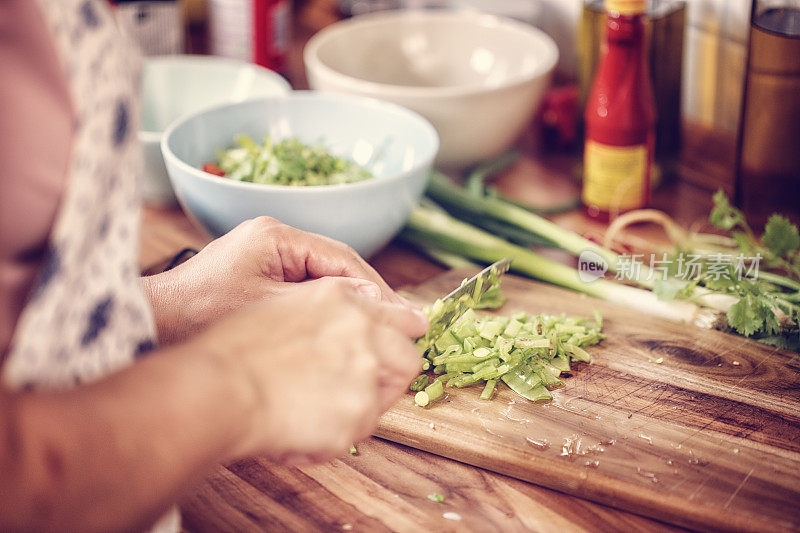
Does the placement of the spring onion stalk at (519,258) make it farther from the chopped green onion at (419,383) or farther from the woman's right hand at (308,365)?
the woman's right hand at (308,365)

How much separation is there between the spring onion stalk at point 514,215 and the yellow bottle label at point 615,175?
0.33 ft

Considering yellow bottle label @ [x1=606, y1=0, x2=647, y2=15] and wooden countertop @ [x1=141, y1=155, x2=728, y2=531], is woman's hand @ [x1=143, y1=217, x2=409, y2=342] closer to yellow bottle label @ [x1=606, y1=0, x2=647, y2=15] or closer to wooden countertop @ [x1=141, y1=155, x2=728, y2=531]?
wooden countertop @ [x1=141, y1=155, x2=728, y2=531]

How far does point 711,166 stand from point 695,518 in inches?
36.9

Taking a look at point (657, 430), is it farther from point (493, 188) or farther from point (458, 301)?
point (493, 188)

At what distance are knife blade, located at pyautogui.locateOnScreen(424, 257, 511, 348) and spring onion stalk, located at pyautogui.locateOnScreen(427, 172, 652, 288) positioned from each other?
22 centimetres

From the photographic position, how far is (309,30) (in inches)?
94.0

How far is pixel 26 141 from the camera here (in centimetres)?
53

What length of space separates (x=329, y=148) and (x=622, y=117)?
50 cm

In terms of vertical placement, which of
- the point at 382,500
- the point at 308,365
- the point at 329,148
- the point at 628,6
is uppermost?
the point at 628,6

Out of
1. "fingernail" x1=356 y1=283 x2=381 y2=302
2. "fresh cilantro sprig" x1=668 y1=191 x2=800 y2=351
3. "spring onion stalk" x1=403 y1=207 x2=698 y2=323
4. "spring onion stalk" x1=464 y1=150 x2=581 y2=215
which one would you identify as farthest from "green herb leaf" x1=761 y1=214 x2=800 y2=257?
"fingernail" x1=356 y1=283 x2=381 y2=302

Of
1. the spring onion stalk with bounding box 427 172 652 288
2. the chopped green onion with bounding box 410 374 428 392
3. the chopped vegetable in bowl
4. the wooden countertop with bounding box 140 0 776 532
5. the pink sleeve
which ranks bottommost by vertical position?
the wooden countertop with bounding box 140 0 776 532

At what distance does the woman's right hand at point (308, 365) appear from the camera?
1.99 ft

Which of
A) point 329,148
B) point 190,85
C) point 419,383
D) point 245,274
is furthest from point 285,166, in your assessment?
point 190,85

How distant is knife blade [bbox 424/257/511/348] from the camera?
1.00 metres
